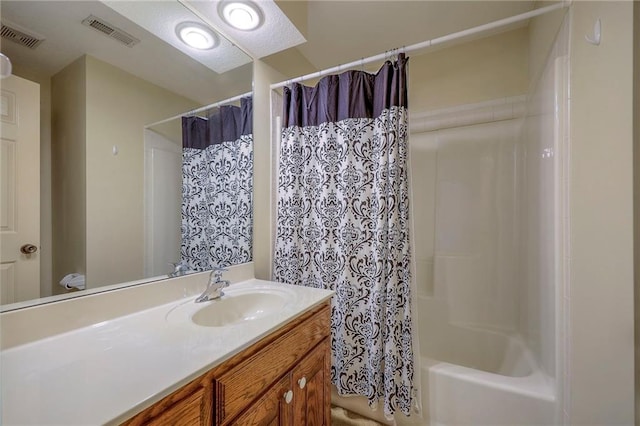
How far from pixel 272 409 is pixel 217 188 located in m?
1.04

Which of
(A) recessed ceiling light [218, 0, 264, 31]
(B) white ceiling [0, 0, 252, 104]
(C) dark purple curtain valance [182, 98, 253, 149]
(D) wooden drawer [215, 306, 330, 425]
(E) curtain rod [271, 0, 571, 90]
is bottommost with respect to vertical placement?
(D) wooden drawer [215, 306, 330, 425]

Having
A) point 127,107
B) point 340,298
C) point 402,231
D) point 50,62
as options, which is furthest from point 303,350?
point 50,62

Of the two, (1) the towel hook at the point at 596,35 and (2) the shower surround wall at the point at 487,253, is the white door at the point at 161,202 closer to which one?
(2) the shower surround wall at the point at 487,253

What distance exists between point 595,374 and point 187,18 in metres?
2.26

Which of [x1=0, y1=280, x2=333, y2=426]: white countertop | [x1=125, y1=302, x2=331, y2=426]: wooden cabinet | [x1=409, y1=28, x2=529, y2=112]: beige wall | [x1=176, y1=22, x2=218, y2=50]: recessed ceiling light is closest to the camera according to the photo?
[x1=0, y1=280, x2=333, y2=426]: white countertop

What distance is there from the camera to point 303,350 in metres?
0.96

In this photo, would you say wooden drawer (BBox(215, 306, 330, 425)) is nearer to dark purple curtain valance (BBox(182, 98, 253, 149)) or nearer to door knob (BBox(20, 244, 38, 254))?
door knob (BBox(20, 244, 38, 254))

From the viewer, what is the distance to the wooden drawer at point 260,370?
643 mm

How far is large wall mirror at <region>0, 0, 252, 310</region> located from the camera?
711mm

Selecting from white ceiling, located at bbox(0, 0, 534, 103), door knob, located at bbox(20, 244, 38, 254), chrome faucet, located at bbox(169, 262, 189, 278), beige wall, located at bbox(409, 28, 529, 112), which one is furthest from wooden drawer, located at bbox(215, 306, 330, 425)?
beige wall, located at bbox(409, 28, 529, 112)

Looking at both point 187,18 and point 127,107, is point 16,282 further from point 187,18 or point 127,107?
point 187,18

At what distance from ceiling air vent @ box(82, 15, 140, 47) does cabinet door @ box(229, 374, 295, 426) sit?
136 centimetres

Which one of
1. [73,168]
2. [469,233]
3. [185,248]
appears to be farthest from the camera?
[469,233]

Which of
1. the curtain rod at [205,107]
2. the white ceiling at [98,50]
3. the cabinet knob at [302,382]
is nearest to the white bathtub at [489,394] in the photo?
the cabinet knob at [302,382]
